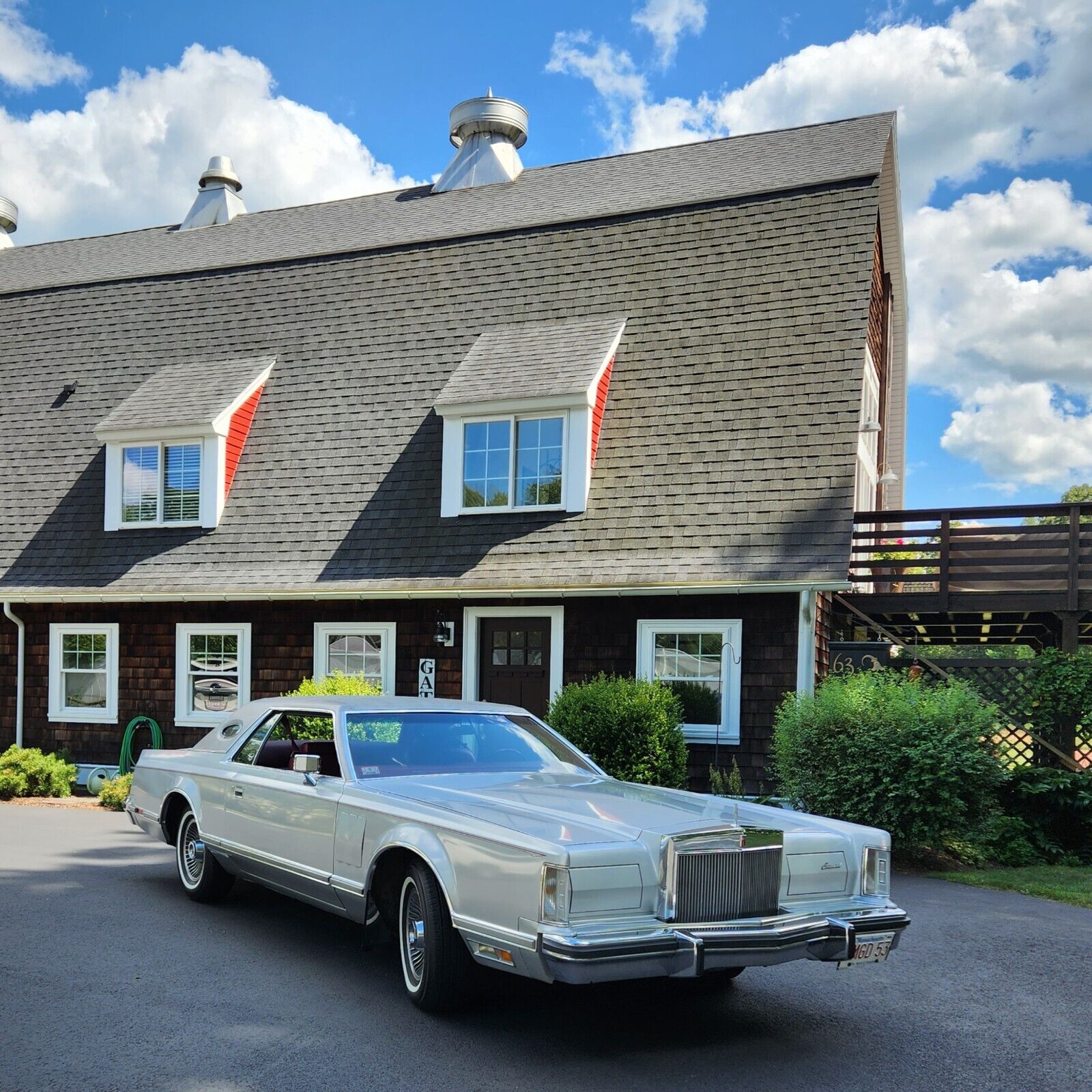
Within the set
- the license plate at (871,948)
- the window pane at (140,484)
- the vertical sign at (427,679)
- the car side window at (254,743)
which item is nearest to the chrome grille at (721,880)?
the license plate at (871,948)

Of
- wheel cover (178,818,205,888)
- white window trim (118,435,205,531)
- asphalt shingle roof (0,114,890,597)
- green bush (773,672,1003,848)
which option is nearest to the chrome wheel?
wheel cover (178,818,205,888)

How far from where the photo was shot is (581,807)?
5.30 metres

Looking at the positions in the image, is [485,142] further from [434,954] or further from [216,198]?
[434,954]

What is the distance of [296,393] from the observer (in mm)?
16031

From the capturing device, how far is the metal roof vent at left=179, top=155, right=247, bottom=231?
23.1 meters

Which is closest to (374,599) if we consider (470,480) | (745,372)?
(470,480)

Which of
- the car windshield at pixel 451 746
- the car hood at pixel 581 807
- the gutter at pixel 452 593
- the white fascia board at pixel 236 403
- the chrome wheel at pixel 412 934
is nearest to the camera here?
the car hood at pixel 581 807

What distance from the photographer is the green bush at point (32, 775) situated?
1434cm

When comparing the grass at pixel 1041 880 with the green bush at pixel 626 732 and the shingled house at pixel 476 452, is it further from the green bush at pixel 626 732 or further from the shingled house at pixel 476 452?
the shingled house at pixel 476 452

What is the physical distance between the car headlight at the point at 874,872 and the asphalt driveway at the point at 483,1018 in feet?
2.06

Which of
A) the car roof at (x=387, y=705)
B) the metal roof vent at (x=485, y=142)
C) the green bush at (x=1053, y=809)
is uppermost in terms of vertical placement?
the metal roof vent at (x=485, y=142)

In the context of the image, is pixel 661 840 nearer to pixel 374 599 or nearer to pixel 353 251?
pixel 374 599

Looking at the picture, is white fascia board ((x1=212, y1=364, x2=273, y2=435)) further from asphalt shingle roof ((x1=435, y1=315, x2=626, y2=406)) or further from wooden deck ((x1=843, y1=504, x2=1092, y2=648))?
wooden deck ((x1=843, y1=504, x2=1092, y2=648))

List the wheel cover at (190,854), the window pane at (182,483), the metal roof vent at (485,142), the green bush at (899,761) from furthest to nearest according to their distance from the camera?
the metal roof vent at (485,142)
the window pane at (182,483)
the green bush at (899,761)
the wheel cover at (190,854)
